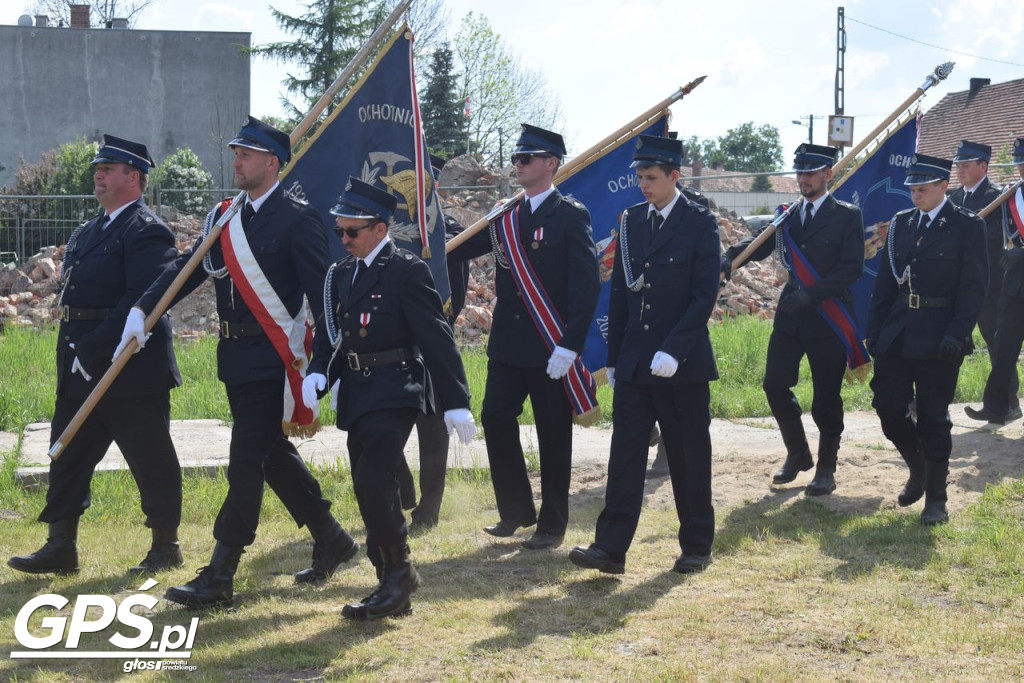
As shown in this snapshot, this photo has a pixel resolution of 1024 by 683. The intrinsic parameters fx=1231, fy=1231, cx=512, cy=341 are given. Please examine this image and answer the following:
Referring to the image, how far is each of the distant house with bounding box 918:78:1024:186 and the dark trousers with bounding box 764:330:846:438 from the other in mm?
34351

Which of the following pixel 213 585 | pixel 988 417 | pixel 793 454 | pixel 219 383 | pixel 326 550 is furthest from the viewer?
pixel 219 383

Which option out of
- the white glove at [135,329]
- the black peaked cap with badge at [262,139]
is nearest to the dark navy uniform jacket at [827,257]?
the black peaked cap with badge at [262,139]

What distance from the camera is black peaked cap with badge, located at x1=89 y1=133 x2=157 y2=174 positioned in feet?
19.9

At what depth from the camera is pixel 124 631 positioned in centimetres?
505

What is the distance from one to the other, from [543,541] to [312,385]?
1.81 metres

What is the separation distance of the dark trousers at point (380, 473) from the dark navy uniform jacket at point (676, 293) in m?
1.31

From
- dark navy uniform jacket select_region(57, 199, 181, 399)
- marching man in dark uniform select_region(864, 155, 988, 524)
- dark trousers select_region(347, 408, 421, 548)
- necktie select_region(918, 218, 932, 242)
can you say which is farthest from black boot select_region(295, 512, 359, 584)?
necktie select_region(918, 218, 932, 242)

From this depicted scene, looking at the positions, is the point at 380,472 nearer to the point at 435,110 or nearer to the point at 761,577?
the point at 761,577

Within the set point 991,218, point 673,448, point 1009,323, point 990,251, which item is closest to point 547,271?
point 673,448

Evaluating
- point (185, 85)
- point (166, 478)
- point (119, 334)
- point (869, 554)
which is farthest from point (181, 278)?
point (185, 85)

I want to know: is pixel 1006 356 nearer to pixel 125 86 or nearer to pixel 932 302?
pixel 932 302

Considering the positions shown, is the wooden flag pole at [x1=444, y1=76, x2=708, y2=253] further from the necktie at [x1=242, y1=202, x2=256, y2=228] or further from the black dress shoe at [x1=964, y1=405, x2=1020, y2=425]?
the black dress shoe at [x1=964, y1=405, x2=1020, y2=425]

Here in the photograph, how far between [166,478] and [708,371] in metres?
2.69

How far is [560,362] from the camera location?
5.88 m
